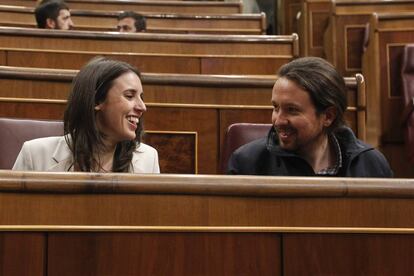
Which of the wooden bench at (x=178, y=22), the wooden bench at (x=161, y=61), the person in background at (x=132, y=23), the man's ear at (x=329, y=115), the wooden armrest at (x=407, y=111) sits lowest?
the man's ear at (x=329, y=115)

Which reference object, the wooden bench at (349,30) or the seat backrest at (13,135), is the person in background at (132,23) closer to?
the wooden bench at (349,30)

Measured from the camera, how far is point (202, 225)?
0.40 metres

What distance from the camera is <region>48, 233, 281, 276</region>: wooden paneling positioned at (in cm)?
39

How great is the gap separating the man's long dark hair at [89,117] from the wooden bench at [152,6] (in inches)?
44.3

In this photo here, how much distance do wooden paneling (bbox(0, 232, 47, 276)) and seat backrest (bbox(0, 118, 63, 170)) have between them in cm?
28

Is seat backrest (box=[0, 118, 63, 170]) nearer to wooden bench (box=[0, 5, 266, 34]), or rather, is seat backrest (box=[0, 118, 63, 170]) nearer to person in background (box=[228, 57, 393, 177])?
person in background (box=[228, 57, 393, 177])

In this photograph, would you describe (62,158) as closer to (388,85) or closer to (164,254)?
(164,254)

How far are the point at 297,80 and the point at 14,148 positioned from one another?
0.86ft

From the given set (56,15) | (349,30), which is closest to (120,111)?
(56,15)

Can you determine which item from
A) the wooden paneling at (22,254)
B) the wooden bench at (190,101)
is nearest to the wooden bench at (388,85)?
the wooden bench at (190,101)

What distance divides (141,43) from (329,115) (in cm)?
62

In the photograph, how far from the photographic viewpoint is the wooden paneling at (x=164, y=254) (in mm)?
388

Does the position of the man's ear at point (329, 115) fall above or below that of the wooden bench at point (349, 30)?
below

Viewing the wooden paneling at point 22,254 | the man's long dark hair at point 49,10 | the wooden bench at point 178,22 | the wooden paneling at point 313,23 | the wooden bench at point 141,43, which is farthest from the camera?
the wooden paneling at point 313,23
